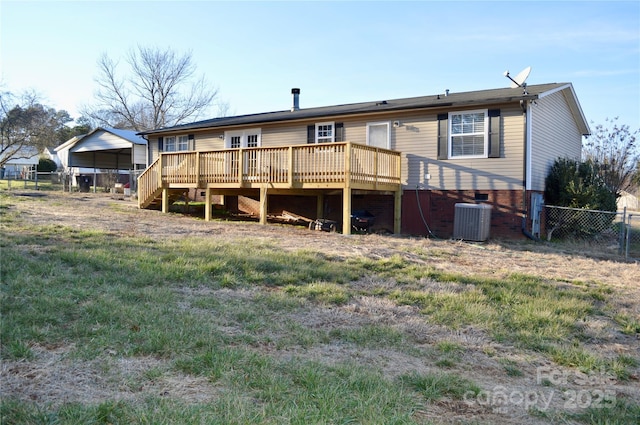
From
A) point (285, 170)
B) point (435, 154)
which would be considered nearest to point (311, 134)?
point (285, 170)

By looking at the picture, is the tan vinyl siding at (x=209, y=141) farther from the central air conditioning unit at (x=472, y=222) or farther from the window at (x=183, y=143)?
the central air conditioning unit at (x=472, y=222)

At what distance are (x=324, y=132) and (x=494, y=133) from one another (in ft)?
17.9

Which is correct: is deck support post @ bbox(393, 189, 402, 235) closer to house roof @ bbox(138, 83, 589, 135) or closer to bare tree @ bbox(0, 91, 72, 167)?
house roof @ bbox(138, 83, 589, 135)

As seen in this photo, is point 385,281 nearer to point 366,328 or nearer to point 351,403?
point 366,328

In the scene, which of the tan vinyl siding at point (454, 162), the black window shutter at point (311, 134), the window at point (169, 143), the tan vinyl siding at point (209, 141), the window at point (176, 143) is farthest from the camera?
the window at point (169, 143)

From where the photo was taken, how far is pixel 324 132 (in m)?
16.1

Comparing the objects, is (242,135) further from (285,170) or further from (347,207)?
(347,207)

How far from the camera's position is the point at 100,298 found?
5277 millimetres

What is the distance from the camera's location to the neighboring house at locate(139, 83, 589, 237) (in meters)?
13.0

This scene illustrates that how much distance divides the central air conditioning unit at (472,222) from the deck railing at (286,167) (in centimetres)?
229

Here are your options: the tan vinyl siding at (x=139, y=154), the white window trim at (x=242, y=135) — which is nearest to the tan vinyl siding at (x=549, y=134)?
the white window trim at (x=242, y=135)

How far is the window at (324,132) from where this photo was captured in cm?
1591

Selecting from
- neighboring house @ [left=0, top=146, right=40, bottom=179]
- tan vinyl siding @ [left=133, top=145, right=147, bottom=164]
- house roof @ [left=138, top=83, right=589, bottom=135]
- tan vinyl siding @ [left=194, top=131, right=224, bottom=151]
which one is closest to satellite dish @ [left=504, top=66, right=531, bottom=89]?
house roof @ [left=138, top=83, right=589, bottom=135]

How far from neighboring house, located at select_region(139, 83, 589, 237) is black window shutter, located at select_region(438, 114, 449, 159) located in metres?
0.03
